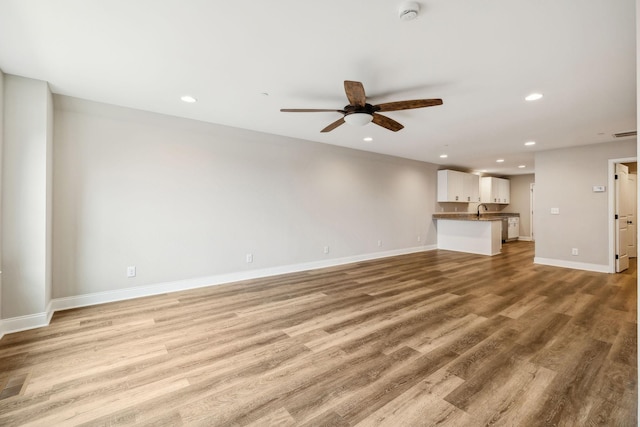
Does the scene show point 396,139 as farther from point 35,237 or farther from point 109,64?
point 35,237

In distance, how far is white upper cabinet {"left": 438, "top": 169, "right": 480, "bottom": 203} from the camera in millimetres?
7871

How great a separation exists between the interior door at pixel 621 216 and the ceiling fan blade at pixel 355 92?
5.63 metres

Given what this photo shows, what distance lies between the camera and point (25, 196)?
2.74 meters

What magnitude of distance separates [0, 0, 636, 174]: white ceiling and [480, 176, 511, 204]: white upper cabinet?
18.5 feet

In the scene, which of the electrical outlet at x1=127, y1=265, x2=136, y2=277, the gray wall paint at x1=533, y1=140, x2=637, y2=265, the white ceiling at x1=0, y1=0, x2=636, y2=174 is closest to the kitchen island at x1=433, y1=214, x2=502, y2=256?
the gray wall paint at x1=533, y1=140, x2=637, y2=265

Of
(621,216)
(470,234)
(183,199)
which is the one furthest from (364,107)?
(621,216)

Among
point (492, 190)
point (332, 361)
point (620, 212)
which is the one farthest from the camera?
point (492, 190)

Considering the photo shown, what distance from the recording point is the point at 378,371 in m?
2.00

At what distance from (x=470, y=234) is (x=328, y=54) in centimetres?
658

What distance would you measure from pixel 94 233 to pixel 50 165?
2.95 ft

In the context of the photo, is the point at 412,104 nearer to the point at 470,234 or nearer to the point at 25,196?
the point at 25,196

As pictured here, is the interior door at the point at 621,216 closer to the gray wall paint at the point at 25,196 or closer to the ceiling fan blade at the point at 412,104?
the ceiling fan blade at the point at 412,104

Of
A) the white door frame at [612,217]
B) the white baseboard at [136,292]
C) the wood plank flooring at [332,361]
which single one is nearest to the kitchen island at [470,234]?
the white door frame at [612,217]

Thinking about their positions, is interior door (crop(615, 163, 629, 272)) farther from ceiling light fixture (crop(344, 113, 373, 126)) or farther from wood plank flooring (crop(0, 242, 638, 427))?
ceiling light fixture (crop(344, 113, 373, 126))
